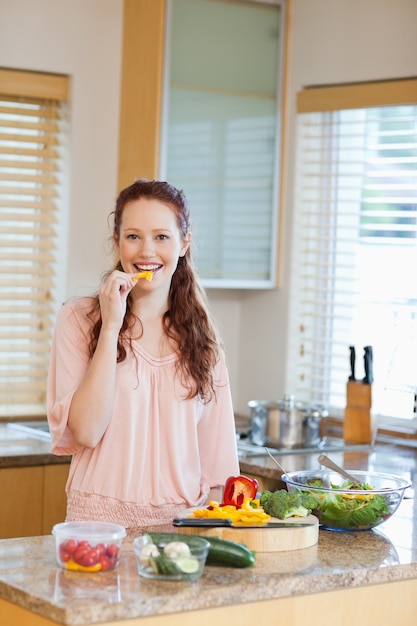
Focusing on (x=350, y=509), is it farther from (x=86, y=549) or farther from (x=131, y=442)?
(x=86, y=549)

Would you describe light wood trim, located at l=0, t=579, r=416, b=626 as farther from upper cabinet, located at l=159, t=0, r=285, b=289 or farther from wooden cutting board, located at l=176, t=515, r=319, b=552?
upper cabinet, located at l=159, t=0, r=285, b=289

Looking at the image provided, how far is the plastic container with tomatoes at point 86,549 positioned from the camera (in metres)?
1.97

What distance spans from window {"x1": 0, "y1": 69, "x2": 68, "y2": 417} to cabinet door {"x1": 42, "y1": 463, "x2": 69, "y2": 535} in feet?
2.01

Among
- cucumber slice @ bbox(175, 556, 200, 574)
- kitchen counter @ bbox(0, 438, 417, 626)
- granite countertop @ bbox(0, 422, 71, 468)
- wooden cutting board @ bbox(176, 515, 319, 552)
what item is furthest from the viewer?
granite countertop @ bbox(0, 422, 71, 468)

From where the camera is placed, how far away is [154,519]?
2555 mm

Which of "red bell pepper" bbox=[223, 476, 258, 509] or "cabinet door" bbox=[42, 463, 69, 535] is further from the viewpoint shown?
"cabinet door" bbox=[42, 463, 69, 535]

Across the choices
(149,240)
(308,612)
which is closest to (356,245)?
(149,240)

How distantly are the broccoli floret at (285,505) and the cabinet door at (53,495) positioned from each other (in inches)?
51.9

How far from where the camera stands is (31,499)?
3527 millimetres

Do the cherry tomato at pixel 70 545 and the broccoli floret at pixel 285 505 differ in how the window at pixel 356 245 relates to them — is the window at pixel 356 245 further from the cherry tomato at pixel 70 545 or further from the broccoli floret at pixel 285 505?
the cherry tomato at pixel 70 545

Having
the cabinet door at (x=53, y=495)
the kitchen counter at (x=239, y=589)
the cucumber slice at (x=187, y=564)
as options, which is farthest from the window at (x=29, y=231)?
the cucumber slice at (x=187, y=564)

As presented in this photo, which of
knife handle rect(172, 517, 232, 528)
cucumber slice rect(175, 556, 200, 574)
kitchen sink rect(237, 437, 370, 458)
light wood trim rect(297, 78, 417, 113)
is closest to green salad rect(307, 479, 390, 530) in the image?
knife handle rect(172, 517, 232, 528)

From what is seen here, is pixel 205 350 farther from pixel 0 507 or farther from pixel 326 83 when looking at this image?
pixel 326 83

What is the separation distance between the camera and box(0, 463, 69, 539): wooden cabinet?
3.48 meters
